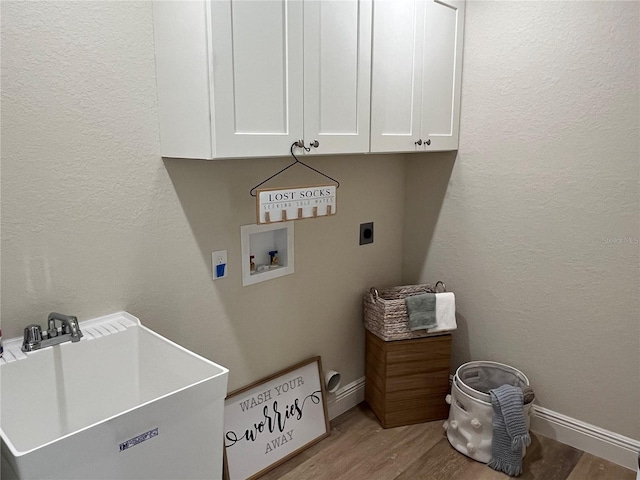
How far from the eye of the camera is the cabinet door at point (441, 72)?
7.43ft

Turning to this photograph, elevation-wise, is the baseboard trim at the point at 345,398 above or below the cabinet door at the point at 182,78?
below

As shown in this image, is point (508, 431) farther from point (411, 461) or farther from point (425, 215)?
point (425, 215)

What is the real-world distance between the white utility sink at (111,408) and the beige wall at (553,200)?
5.44 ft

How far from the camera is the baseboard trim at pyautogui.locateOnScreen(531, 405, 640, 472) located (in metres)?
2.22

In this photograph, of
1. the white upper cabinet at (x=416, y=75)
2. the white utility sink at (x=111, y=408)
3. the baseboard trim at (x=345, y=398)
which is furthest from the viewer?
the baseboard trim at (x=345, y=398)

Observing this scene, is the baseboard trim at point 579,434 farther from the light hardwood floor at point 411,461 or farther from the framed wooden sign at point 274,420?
the framed wooden sign at point 274,420

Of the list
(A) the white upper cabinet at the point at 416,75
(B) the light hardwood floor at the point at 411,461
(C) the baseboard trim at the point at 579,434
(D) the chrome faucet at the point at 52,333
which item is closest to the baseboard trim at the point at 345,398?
(C) the baseboard trim at the point at 579,434

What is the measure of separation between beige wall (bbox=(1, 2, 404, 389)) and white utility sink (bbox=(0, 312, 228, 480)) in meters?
0.15

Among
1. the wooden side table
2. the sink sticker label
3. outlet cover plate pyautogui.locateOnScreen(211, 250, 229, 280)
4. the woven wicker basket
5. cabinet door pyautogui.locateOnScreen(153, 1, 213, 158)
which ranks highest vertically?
cabinet door pyautogui.locateOnScreen(153, 1, 213, 158)

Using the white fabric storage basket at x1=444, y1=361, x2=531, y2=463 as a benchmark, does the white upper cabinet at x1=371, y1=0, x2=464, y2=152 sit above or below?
above

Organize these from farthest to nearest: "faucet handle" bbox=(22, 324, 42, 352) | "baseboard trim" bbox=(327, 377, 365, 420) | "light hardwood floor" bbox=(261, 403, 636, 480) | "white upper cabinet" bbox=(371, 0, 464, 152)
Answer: "baseboard trim" bbox=(327, 377, 365, 420) < "light hardwood floor" bbox=(261, 403, 636, 480) < "white upper cabinet" bbox=(371, 0, 464, 152) < "faucet handle" bbox=(22, 324, 42, 352)

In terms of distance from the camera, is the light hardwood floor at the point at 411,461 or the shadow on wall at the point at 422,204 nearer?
the light hardwood floor at the point at 411,461

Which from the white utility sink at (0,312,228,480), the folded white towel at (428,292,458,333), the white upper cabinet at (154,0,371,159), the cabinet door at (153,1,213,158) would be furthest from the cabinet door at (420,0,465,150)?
the white utility sink at (0,312,228,480)

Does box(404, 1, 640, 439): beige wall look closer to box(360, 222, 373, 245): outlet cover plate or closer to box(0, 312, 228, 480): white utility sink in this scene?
box(360, 222, 373, 245): outlet cover plate
